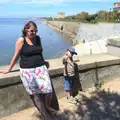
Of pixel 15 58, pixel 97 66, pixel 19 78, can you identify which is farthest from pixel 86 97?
pixel 15 58

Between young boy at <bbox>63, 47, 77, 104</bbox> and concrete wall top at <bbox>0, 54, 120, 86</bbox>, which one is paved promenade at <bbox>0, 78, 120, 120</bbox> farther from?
concrete wall top at <bbox>0, 54, 120, 86</bbox>

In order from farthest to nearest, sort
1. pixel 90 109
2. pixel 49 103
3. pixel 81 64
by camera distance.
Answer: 1. pixel 81 64
2. pixel 90 109
3. pixel 49 103

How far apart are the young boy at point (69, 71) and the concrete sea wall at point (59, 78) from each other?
13 cm

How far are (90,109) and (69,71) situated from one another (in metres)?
0.77

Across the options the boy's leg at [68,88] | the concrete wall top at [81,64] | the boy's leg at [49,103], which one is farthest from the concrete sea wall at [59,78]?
the boy's leg at [49,103]

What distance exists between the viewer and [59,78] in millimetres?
5707

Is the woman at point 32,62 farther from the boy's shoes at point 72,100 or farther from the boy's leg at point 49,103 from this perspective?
the boy's shoes at point 72,100

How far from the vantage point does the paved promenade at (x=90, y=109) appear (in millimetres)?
5023

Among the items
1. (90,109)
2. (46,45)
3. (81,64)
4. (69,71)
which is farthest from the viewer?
(46,45)

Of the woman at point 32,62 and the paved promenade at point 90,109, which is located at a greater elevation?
the woman at point 32,62

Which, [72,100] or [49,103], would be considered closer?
[49,103]

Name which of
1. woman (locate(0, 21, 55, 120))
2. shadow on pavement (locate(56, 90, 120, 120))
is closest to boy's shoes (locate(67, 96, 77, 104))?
shadow on pavement (locate(56, 90, 120, 120))

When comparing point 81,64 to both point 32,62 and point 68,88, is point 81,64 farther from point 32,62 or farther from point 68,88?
point 32,62

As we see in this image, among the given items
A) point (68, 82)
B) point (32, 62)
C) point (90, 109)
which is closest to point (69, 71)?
point (68, 82)
